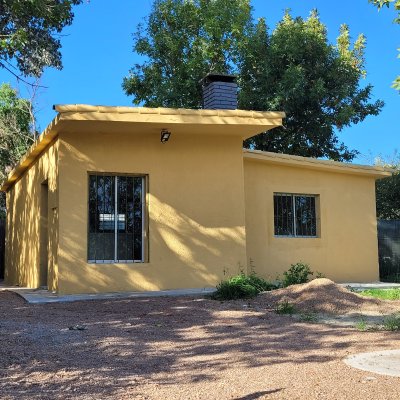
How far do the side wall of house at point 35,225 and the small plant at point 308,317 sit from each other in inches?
198

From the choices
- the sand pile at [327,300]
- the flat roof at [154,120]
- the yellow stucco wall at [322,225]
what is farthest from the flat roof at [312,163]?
the sand pile at [327,300]

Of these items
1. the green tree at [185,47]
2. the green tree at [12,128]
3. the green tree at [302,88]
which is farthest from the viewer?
the green tree at [12,128]

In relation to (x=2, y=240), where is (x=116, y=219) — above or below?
above

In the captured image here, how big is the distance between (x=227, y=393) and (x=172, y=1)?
67.0 feet

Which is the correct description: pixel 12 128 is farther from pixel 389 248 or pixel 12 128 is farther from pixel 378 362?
pixel 378 362

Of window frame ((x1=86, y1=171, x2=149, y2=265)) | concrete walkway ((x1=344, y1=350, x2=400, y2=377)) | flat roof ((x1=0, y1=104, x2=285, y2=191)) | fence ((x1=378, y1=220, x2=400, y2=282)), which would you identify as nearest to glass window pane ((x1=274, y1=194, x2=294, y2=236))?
flat roof ((x1=0, y1=104, x2=285, y2=191))

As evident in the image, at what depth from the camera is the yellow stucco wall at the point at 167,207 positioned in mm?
10477

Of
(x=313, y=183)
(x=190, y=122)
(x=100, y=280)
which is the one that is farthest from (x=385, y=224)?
(x=100, y=280)

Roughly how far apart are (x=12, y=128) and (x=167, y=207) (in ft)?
55.0

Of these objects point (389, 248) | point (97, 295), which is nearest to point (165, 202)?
point (97, 295)

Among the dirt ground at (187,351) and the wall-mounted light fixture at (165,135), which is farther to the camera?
the wall-mounted light fixture at (165,135)

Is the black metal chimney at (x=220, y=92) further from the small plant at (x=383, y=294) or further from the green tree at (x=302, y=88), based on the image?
the green tree at (x=302, y=88)

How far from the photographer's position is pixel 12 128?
2533cm

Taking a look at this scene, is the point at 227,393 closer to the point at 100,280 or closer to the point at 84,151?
the point at 100,280
